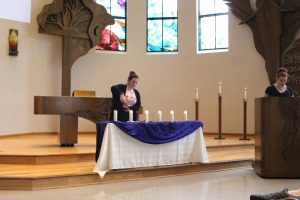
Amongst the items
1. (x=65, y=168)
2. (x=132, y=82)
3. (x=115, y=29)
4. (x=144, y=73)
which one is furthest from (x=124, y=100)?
(x=115, y=29)

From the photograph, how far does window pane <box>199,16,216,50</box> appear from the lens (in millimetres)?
9797

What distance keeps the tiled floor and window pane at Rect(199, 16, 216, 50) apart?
5001 millimetres

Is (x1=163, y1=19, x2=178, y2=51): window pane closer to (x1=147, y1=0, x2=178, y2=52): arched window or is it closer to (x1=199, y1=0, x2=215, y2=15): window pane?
(x1=147, y1=0, x2=178, y2=52): arched window

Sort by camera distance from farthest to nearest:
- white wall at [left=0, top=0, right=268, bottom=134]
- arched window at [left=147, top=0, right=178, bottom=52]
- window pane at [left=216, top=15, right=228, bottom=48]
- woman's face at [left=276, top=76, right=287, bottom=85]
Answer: arched window at [left=147, top=0, right=178, bottom=52] → window pane at [left=216, top=15, right=228, bottom=48] → white wall at [left=0, top=0, right=268, bottom=134] → woman's face at [left=276, top=76, right=287, bottom=85]

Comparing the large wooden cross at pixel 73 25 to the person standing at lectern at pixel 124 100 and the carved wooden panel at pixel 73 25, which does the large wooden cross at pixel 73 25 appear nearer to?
the carved wooden panel at pixel 73 25

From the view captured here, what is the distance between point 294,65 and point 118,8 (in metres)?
4.44

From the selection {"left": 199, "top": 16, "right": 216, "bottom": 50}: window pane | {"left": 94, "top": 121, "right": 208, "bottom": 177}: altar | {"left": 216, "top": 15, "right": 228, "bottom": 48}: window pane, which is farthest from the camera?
{"left": 199, "top": 16, "right": 216, "bottom": 50}: window pane

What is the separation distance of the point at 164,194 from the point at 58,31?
5.41 metres

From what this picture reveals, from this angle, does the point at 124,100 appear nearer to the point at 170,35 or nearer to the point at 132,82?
the point at 132,82

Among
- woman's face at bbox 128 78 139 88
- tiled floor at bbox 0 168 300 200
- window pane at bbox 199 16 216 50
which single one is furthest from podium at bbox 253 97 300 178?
window pane at bbox 199 16 216 50

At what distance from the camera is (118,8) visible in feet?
32.8

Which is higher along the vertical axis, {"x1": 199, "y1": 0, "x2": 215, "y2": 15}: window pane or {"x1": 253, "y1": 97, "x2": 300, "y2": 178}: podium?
{"x1": 199, "y1": 0, "x2": 215, "y2": 15}: window pane

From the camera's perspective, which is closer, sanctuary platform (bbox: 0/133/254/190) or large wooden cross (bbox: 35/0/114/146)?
sanctuary platform (bbox: 0/133/254/190)

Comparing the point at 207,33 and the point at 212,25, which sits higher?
the point at 212,25
